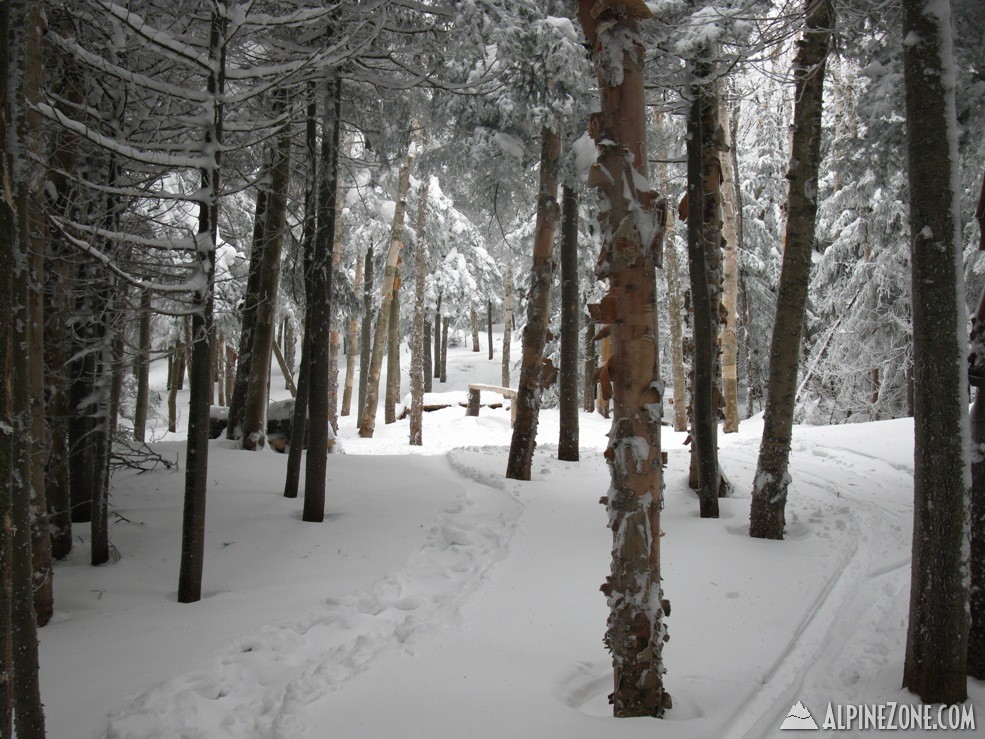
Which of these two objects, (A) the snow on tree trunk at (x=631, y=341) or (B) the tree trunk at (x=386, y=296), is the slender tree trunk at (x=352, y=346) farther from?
(A) the snow on tree trunk at (x=631, y=341)

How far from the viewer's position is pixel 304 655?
167 inches

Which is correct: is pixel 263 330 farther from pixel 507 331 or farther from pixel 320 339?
pixel 507 331

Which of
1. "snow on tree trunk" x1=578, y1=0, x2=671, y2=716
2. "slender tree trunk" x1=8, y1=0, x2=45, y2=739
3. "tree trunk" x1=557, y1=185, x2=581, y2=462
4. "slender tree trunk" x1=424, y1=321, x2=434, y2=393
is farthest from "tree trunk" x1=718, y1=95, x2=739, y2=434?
"slender tree trunk" x1=424, y1=321, x2=434, y2=393

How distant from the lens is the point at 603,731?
126 inches

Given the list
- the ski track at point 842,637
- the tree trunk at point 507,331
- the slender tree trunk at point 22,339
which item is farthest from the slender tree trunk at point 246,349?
the tree trunk at point 507,331

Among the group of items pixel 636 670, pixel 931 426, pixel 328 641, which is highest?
pixel 931 426

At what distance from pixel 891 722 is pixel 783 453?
3.35 m

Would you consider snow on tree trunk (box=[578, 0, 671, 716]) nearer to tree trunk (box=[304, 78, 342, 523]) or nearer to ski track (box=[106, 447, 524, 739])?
ski track (box=[106, 447, 524, 739])

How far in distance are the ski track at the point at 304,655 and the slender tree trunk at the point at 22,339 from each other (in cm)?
64

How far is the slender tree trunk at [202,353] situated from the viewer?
512cm

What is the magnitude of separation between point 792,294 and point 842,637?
3295 mm

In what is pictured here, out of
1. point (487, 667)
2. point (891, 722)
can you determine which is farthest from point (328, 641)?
point (891, 722)

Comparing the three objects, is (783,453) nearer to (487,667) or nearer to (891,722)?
(891,722)

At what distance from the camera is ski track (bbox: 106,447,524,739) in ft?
11.3
